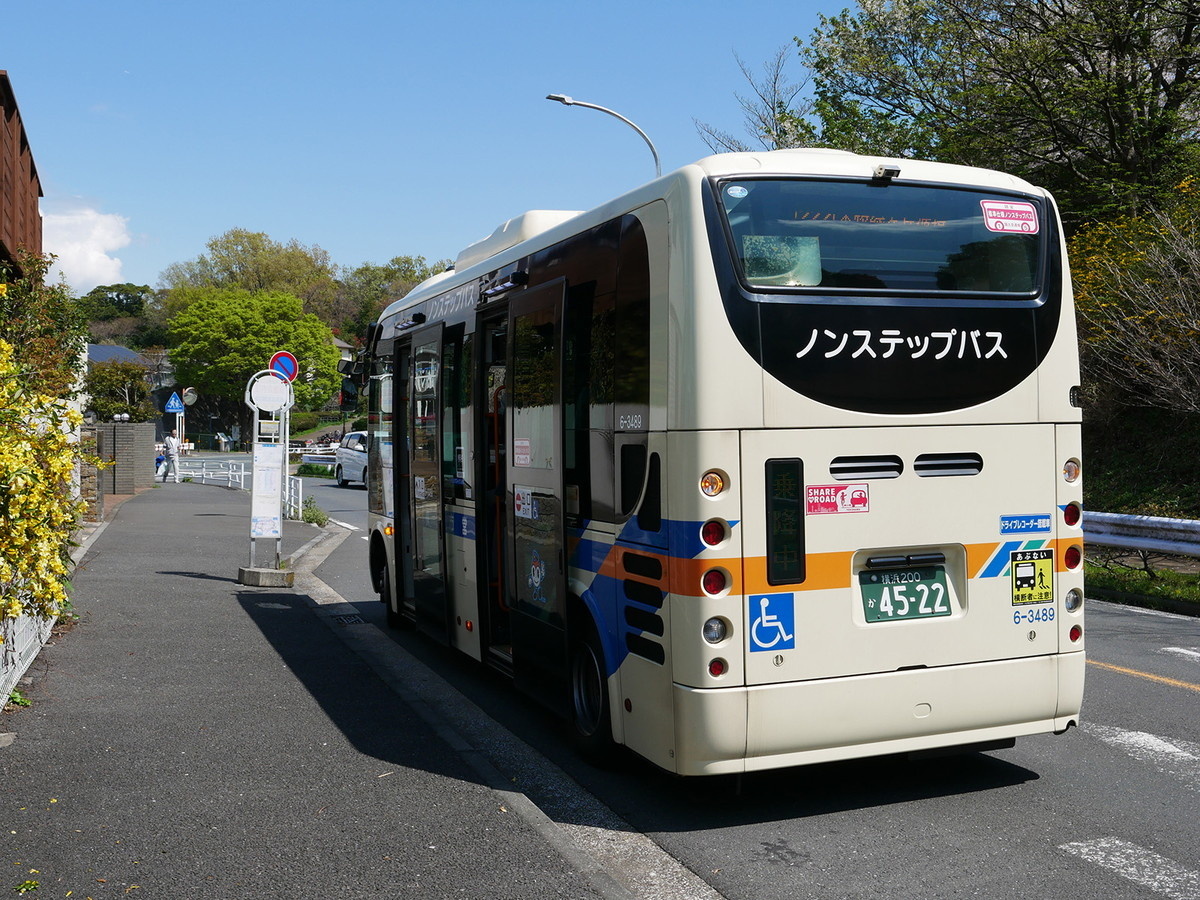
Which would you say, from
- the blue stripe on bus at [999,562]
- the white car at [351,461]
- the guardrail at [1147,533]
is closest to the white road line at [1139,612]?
the guardrail at [1147,533]

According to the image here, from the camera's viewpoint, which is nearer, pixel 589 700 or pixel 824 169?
pixel 824 169

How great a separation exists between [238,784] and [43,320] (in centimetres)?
1211

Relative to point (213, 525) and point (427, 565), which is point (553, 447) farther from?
point (213, 525)

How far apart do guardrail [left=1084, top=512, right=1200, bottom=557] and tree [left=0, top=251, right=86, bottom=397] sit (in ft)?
36.3

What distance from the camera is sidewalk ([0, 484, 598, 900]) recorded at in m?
4.70

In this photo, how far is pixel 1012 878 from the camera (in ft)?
15.3

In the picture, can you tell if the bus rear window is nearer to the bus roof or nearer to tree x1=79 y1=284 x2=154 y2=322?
the bus roof

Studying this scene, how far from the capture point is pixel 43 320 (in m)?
16.0

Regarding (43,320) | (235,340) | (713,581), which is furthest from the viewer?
(235,340)

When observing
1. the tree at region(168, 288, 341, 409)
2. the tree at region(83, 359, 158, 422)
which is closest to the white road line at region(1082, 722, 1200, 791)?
the tree at region(83, 359, 158, 422)

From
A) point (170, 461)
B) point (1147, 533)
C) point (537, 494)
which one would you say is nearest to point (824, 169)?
point (537, 494)

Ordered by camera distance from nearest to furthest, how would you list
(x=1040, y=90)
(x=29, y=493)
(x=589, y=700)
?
(x=589, y=700) → (x=29, y=493) → (x=1040, y=90)

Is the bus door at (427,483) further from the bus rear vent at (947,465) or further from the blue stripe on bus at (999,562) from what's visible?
the blue stripe on bus at (999,562)

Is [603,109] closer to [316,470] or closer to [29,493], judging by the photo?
[29,493]
